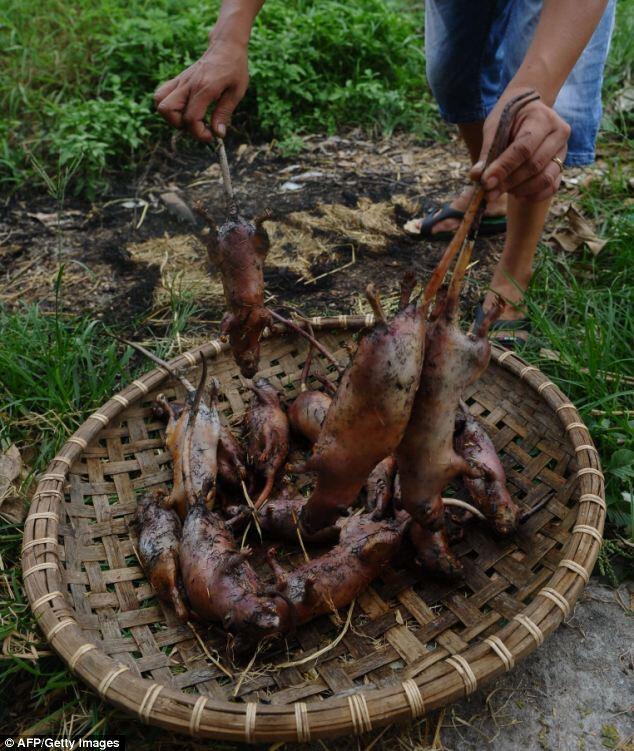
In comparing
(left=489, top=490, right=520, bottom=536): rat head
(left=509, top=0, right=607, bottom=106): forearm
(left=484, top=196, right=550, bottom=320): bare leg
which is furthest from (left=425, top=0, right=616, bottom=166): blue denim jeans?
(left=489, top=490, right=520, bottom=536): rat head

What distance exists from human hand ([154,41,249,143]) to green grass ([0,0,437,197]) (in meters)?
2.92

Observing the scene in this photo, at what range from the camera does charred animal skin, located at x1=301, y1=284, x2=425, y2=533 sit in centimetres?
190

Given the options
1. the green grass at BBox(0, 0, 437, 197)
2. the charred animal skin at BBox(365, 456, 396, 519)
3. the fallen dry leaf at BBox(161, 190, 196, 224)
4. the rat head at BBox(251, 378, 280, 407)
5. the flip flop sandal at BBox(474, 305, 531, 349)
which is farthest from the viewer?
the green grass at BBox(0, 0, 437, 197)

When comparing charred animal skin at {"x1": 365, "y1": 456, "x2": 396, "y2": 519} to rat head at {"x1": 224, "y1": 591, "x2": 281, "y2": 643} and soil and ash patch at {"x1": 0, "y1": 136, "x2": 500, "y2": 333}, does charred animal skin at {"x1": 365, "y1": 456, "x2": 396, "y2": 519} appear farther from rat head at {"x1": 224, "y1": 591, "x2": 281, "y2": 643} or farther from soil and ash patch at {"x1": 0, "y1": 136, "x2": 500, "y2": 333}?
soil and ash patch at {"x1": 0, "y1": 136, "x2": 500, "y2": 333}

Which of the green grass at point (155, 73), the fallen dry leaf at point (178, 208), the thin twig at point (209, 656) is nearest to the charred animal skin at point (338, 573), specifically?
the thin twig at point (209, 656)

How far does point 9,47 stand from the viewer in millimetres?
6262

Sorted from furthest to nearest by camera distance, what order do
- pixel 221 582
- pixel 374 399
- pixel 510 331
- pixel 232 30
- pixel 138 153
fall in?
pixel 138 153, pixel 510 331, pixel 232 30, pixel 221 582, pixel 374 399

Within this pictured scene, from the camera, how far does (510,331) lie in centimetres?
376

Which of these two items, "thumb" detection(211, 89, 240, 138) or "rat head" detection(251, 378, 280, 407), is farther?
"rat head" detection(251, 378, 280, 407)

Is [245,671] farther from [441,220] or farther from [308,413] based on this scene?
[441,220]

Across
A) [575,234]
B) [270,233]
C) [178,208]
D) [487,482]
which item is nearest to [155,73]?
[178,208]

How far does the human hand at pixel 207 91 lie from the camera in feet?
8.81

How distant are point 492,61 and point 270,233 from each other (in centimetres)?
182

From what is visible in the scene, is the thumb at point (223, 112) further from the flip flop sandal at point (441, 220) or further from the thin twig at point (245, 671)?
the flip flop sandal at point (441, 220)
